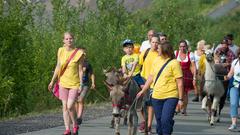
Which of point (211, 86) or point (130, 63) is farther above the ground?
point (130, 63)

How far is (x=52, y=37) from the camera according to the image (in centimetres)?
2922

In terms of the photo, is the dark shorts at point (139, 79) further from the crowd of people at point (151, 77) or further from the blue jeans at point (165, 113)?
the blue jeans at point (165, 113)

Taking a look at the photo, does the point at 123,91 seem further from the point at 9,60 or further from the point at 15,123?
the point at 9,60

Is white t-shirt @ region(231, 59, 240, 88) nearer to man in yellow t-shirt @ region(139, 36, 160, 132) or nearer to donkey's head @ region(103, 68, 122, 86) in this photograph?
man in yellow t-shirt @ region(139, 36, 160, 132)

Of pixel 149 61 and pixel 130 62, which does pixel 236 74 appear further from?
pixel 149 61

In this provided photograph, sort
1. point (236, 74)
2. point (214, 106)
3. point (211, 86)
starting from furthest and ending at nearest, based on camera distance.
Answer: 1. point (211, 86)
2. point (214, 106)
3. point (236, 74)

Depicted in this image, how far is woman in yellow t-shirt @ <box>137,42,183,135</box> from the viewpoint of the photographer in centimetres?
1239

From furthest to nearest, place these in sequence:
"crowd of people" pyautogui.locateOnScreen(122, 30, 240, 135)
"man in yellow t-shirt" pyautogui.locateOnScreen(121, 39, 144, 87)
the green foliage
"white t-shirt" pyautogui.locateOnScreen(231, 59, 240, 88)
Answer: the green foliage
"white t-shirt" pyautogui.locateOnScreen(231, 59, 240, 88)
"man in yellow t-shirt" pyautogui.locateOnScreen(121, 39, 144, 87)
"crowd of people" pyautogui.locateOnScreen(122, 30, 240, 135)

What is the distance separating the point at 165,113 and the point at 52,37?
17.2 meters

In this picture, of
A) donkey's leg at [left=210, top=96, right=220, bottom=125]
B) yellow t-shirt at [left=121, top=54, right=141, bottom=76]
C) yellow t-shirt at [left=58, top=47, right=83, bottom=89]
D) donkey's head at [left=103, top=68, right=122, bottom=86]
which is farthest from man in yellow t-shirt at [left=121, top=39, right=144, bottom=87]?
donkey's leg at [left=210, top=96, right=220, bottom=125]

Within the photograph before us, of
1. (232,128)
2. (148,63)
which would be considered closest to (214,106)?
(232,128)

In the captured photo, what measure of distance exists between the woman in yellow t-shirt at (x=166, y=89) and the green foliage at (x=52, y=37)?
961 cm

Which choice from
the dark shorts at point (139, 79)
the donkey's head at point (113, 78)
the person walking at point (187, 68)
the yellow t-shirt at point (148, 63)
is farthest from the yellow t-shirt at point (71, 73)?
the person walking at point (187, 68)

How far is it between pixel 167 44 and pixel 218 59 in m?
7.46
